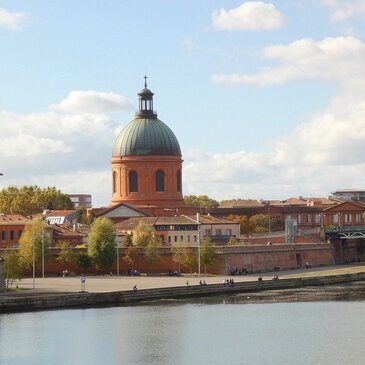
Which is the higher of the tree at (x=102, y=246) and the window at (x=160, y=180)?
the window at (x=160, y=180)

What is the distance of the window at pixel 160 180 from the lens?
448 feet

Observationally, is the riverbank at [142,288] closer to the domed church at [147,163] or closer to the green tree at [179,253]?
the green tree at [179,253]

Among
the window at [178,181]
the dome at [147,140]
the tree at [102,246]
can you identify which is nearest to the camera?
the tree at [102,246]

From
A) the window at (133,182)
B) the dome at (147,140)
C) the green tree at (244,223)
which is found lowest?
the green tree at (244,223)

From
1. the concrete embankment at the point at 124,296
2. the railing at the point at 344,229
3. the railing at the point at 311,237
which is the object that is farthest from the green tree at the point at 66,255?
the railing at the point at 344,229

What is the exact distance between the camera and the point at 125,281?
9969 centimetres

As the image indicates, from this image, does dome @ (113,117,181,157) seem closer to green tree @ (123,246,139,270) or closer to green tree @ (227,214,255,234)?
green tree @ (227,214,255,234)

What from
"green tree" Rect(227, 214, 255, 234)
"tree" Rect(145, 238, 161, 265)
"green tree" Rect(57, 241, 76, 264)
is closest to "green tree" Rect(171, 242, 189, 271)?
"tree" Rect(145, 238, 161, 265)

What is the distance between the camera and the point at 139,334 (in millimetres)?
68500

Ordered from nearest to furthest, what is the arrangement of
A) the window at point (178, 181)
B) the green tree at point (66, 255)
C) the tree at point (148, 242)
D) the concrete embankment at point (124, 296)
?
the concrete embankment at point (124, 296) → the green tree at point (66, 255) → the tree at point (148, 242) → the window at point (178, 181)

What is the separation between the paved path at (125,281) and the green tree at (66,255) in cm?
394

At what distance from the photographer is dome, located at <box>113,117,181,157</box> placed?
445 feet

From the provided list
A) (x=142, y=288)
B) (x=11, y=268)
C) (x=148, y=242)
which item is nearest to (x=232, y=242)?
(x=148, y=242)

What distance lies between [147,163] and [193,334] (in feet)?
224
